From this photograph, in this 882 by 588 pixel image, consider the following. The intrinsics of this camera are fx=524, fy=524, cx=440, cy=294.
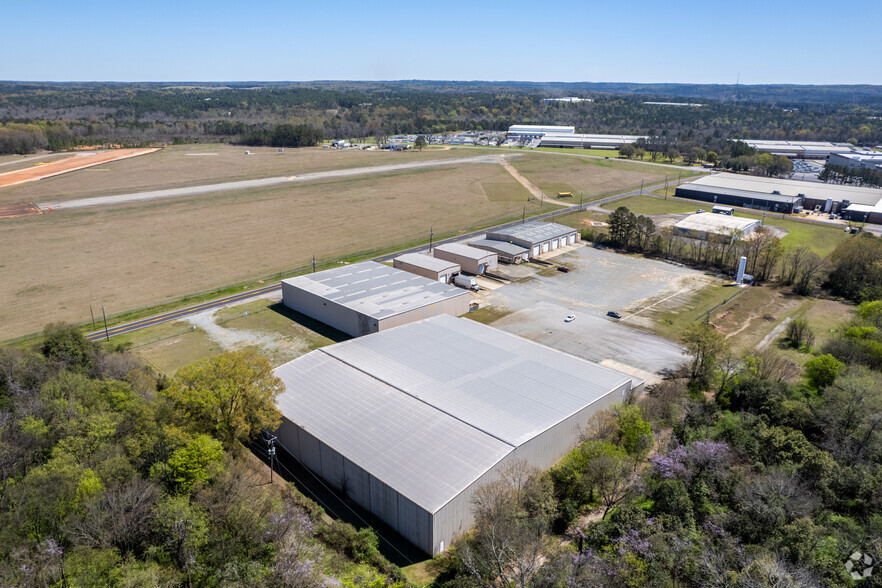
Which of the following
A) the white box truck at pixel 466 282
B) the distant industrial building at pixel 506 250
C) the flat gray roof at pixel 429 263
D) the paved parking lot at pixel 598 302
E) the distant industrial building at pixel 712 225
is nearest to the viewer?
the paved parking lot at pixel 598 302

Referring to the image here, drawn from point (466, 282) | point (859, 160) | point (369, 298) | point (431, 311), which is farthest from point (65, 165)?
point (859, 160)

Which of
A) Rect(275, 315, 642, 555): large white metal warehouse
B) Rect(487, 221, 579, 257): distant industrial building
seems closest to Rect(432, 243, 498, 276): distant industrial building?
Rect(487, 221, 579, 257): distant industrial building

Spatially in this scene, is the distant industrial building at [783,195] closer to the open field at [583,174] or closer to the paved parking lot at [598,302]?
the open field at [583,174]

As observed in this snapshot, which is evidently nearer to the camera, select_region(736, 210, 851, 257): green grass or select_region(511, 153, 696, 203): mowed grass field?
select_region(736, 210, 851, 257): green grass

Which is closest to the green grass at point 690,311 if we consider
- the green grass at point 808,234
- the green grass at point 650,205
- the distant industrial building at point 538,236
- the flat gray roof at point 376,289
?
the flat gray roof at point 376,289

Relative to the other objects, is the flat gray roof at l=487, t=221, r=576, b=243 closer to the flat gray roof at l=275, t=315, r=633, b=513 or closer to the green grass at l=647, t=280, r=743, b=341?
the green grass at l=647, t=280, r=743, b=341

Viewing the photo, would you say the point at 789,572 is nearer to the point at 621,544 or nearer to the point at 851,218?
the point at 621,544

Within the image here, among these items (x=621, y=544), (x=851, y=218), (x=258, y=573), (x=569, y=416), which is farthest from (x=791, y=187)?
(x=258, y=573)
